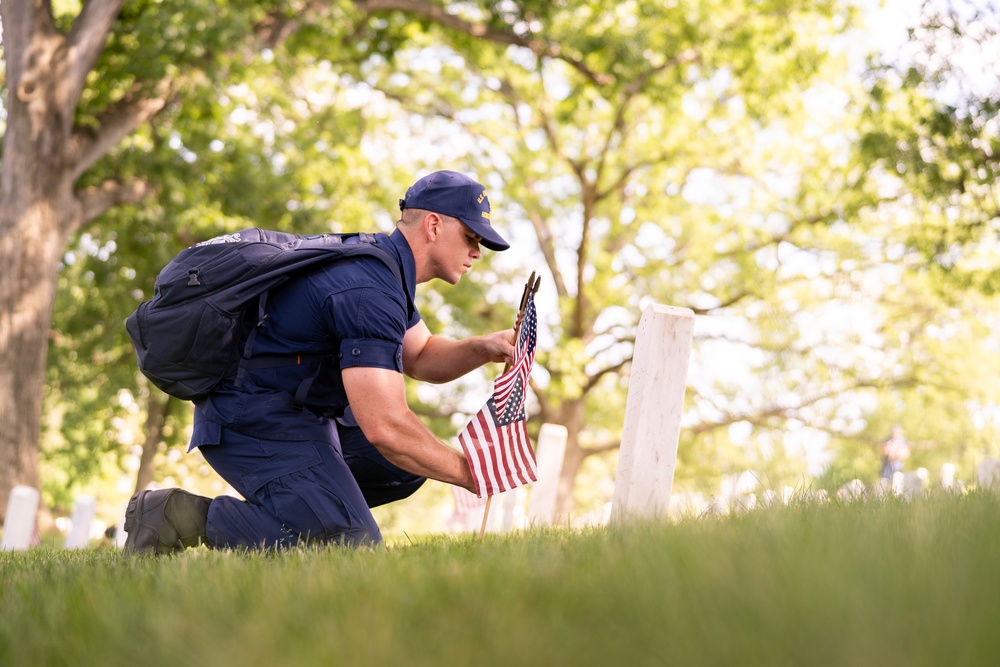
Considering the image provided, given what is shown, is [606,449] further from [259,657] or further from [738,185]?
[259,657]

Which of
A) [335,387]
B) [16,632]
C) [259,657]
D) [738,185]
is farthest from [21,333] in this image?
[738,185]

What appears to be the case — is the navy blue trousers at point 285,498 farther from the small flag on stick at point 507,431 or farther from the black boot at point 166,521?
the small flag on stick at point 507,431

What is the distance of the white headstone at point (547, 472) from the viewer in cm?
786

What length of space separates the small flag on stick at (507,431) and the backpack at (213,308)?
0.75 metres

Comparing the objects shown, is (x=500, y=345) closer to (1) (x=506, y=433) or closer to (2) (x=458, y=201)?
(1) (x=506, y=433)

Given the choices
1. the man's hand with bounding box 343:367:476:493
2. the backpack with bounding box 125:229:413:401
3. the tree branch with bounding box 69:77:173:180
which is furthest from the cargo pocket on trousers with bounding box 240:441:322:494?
the tree branch with bounding box 69:77:173:180

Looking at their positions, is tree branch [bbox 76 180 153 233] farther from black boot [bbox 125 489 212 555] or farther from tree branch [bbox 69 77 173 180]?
black boot [bbox 125 489 212 555]

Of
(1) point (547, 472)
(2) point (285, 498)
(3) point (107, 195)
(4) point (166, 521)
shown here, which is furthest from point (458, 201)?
(3) point (107, 195)

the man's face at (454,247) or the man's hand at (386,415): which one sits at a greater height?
the man's face at (454,247)

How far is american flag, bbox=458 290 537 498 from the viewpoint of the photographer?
412 centimetres

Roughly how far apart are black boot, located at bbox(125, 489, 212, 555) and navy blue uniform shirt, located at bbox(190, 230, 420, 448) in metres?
0.30

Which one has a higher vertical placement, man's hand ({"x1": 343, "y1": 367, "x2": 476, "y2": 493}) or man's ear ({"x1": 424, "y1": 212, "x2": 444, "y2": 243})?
man's ear ({"x1": 424, "y1": 212, "x2": 444, "y2": 243})

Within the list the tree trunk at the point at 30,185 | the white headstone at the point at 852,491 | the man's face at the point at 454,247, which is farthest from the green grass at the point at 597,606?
the tree trunk at the point at 30,185

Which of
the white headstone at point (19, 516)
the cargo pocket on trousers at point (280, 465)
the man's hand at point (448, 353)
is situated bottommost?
the white headstone at point (19, 516)
